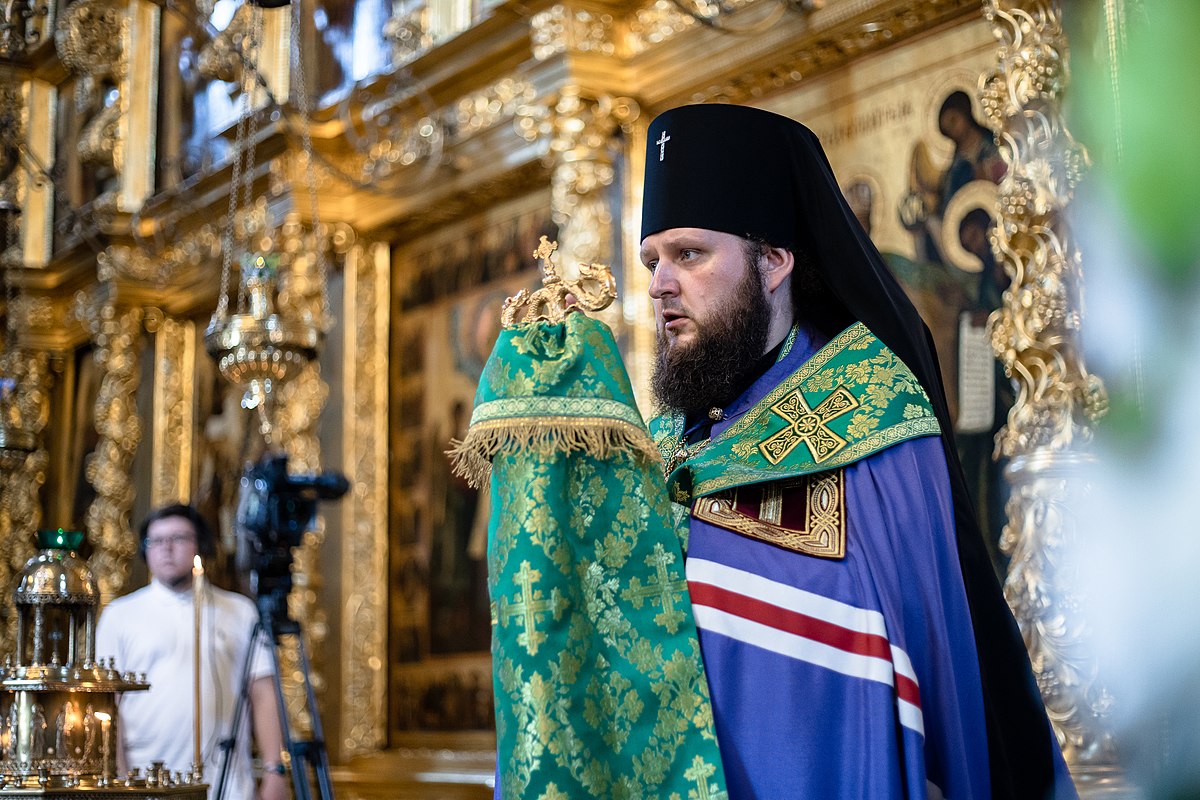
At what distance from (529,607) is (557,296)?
20.1 inches

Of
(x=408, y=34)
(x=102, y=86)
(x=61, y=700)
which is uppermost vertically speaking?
(x=102, y=86)

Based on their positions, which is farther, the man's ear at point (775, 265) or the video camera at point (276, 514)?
the video camera at point (276, 514)

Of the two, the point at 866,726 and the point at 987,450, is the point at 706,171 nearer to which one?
the point at 866,726

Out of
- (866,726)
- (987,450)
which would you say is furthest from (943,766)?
(987,450)

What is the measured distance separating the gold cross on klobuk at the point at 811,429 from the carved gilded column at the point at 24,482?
810 cm

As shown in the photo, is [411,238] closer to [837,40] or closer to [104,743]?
[837,40]

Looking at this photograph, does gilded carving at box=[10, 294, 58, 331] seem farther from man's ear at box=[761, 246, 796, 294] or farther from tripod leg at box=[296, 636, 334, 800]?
man's ear at box=[761, 246, 796, 294]

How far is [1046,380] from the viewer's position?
4.49 meters

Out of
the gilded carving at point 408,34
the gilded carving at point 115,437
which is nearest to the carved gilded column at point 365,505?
the gilded carving at point 408,34

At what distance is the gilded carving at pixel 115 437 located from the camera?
11422mm

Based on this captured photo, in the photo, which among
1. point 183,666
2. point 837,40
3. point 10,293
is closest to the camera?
point 837,40

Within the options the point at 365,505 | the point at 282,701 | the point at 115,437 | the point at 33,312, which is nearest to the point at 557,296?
the point at 282,701

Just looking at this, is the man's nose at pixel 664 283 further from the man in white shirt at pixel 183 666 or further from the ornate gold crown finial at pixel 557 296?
the man in white shirt at pixel 183 666

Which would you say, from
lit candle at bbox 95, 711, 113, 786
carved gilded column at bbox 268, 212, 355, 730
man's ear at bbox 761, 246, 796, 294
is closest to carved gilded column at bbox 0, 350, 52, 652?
carved gilded column at bbox 268, 212, 355, 730
